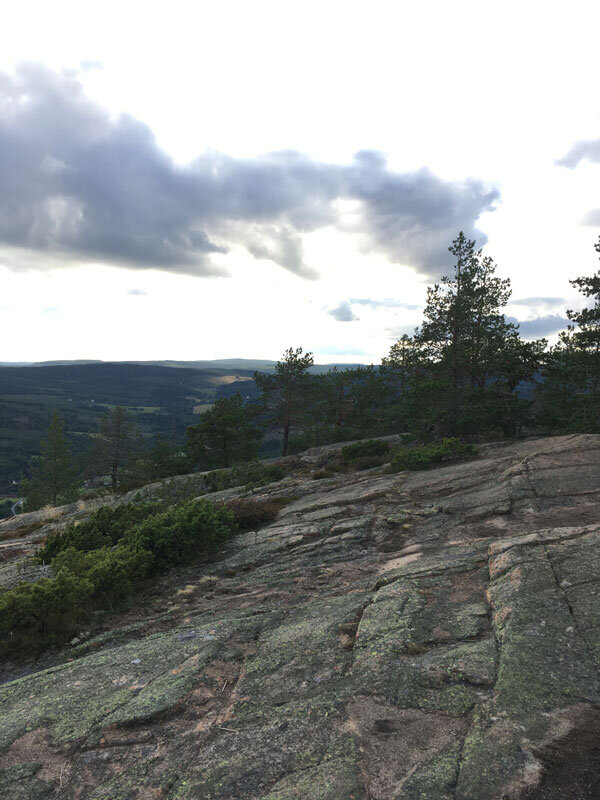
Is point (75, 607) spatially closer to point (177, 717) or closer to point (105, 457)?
point (177, 717)

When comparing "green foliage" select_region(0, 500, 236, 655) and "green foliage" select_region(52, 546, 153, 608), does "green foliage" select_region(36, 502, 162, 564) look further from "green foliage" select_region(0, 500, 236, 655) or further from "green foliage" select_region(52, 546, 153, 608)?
"green foliage" select_region(52, 546, 153, 608)

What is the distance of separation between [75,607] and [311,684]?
507 centimetres

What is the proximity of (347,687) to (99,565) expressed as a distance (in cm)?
604

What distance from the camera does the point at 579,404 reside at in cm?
2403

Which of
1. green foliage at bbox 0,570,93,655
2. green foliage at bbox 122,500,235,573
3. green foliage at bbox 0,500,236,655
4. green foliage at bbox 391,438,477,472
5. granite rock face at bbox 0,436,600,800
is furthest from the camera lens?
green foliage at bbox 391,438,477,472

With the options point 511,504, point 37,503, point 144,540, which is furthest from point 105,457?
point 511,504

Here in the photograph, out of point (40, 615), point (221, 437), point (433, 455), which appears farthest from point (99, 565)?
point (221, 437)

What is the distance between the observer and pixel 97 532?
1215cm

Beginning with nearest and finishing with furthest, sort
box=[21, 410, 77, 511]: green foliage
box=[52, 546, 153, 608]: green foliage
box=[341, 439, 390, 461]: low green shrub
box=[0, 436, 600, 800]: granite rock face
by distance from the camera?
box=[0, 436, 600, 800]: granite rock face
box=[52, 546, 153, 608]: green foliage
box=[341, 439, 390, 461]: low green shrub
box=[21, 410, 77, 511]: green foliage

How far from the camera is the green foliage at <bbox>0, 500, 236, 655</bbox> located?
22.8 feet

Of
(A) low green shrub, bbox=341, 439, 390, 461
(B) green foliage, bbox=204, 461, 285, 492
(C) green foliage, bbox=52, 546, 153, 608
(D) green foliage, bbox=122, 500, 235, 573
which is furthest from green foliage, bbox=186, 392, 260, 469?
(C) green foliage, bbox=52, 546, 153, 608

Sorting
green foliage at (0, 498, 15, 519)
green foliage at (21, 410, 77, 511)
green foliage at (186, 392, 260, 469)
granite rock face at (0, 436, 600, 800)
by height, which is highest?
granite rock face at (0, 436, 600, 800)

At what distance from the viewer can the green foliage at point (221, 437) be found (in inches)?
1529

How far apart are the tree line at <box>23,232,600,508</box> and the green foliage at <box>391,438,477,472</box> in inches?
287
